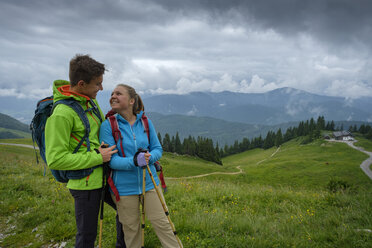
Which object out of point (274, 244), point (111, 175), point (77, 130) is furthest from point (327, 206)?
point (77, 130)

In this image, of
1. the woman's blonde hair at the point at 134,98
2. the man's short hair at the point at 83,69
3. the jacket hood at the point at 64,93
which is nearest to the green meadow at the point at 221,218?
the woman's blonde hair at the point at 134,98

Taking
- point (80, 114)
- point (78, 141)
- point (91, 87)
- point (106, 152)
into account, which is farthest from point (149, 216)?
point (91, 87)

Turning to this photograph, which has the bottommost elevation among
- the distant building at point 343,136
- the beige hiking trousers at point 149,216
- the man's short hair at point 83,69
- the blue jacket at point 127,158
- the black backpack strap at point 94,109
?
the distant building at point 343,136

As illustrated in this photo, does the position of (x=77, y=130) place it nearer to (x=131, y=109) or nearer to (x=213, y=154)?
(x=131, y=109)

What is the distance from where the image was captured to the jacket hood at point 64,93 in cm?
334

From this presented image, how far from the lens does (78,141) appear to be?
3.43 metres

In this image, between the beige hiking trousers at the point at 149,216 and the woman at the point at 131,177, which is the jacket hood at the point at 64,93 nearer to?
the woman at the point at 131,177

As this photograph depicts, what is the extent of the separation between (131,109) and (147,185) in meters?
1.48

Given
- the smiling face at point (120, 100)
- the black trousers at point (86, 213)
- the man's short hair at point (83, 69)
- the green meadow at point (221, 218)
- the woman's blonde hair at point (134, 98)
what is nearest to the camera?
the man's short hair at point (83, 69)

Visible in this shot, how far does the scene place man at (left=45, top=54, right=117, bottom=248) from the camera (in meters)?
3.08

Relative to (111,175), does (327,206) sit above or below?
below

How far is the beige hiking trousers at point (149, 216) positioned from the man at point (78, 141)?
0.49 m

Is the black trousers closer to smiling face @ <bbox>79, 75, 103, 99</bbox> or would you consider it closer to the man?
the man

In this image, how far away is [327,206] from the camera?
6363mm
